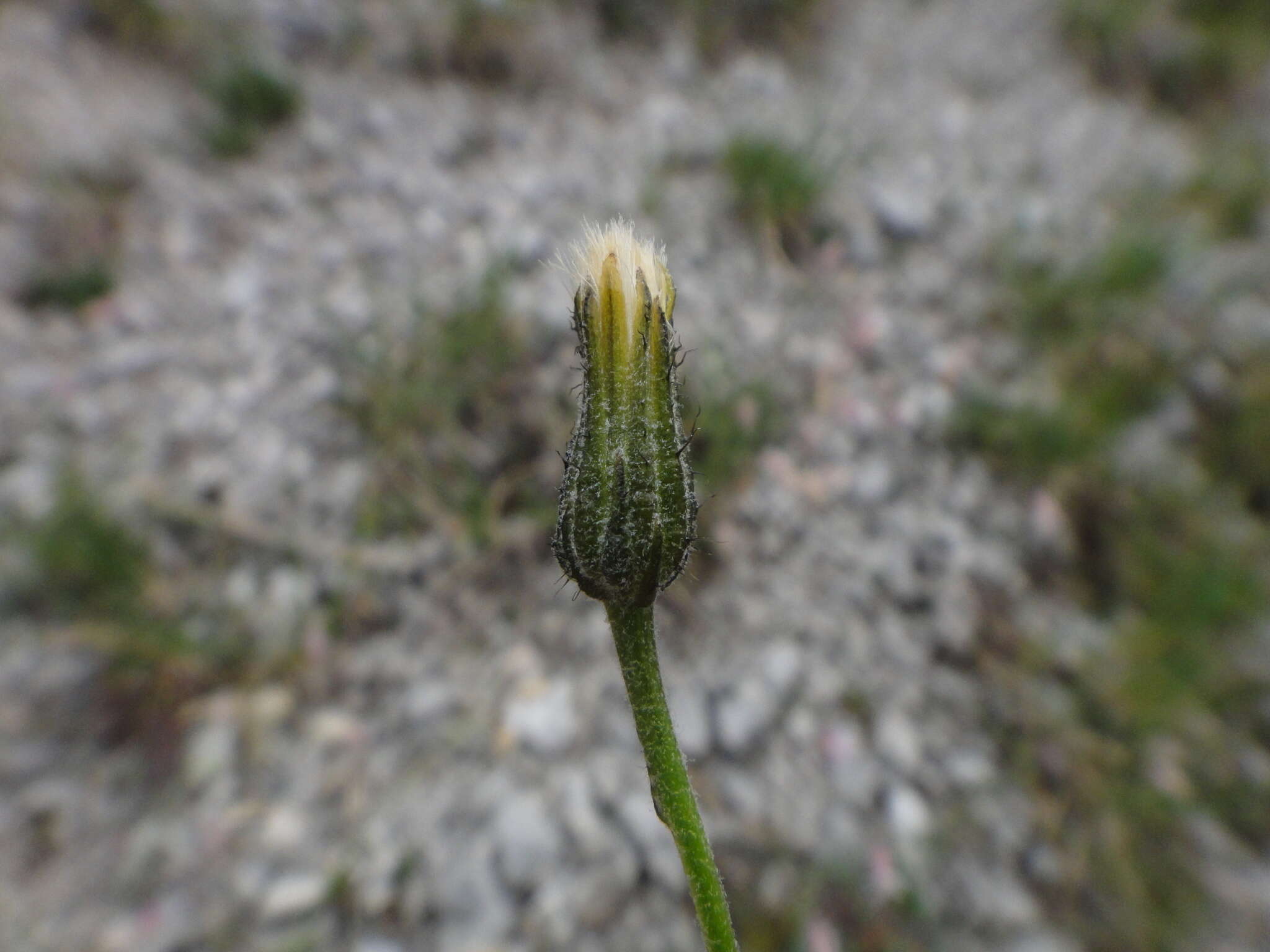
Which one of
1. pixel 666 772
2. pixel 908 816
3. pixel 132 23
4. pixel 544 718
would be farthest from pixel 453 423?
pixel 132 23

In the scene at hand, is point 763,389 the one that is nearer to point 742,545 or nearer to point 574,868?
point 742,545

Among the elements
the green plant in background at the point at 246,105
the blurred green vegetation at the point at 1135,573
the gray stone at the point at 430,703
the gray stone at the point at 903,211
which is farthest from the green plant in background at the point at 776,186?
the gray stone at the point at 430,703

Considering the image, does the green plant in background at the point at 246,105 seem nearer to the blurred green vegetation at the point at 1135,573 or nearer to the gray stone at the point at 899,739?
the blurred green vegetation at the point at 1135,573

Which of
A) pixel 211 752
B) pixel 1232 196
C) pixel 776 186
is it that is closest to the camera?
pixel 211 752

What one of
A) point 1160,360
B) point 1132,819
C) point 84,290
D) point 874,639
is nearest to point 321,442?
point 84,290

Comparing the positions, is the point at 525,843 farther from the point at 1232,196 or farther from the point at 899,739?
the point at 1232,196
